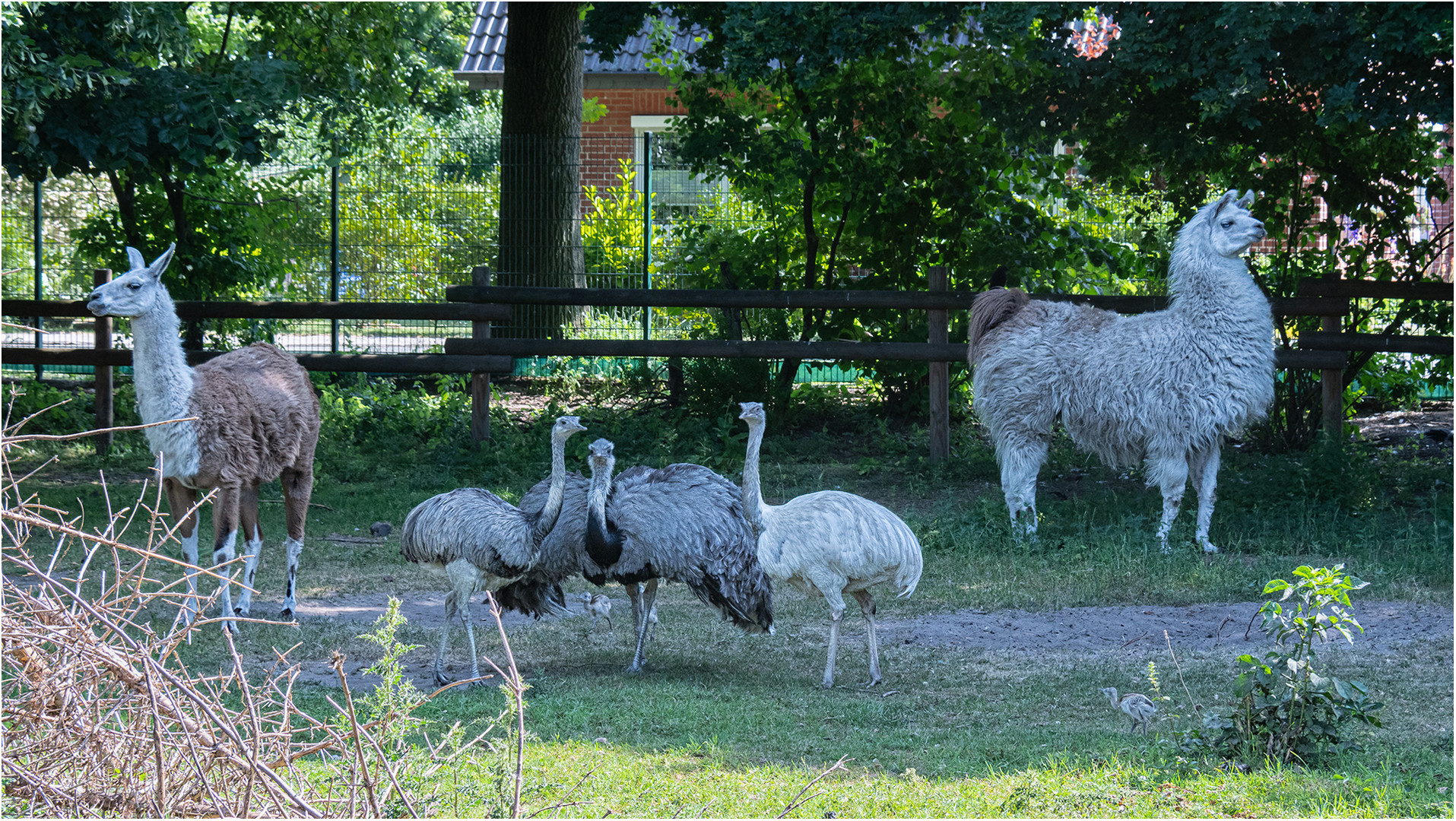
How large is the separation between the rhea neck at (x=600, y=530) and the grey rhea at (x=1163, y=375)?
152 inches

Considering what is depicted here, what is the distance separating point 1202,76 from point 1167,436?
2.53 meters

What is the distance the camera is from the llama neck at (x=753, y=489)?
6.82 meters

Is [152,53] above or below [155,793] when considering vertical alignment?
above

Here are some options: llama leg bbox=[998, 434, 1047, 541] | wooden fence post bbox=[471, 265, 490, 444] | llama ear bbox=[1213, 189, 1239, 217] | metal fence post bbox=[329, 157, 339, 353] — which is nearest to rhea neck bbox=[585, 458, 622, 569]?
llama leg bbox=[998, 434, 1047, 541]

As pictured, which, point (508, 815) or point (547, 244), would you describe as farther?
point (547, 244)

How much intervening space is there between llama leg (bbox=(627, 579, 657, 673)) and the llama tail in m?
3.90

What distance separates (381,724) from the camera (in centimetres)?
402

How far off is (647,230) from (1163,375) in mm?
7661

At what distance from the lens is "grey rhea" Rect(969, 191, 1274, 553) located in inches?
357

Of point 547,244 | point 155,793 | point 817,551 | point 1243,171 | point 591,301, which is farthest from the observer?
point 547,244

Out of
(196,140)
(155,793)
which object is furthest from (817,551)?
(196,140)

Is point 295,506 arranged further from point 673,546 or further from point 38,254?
point 38,254

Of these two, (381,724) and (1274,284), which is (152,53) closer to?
(381,724)

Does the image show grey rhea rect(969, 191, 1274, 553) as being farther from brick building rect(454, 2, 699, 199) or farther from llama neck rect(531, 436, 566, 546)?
brick building rect(454, 2, 699, 199)
